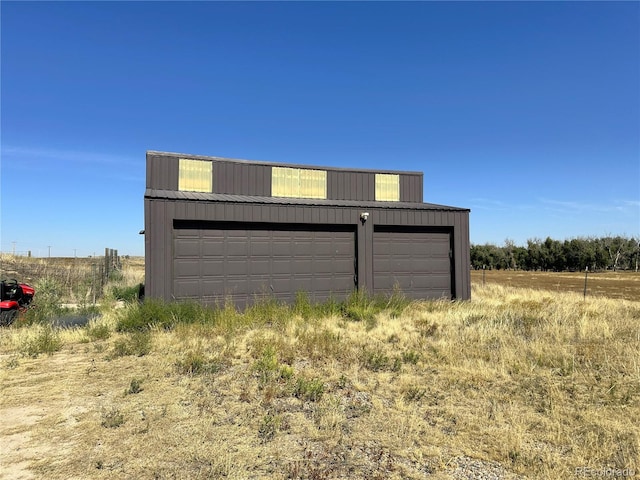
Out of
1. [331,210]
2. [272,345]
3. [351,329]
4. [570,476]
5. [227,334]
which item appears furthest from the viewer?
[331,210]

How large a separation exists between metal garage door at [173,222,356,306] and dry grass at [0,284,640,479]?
2.62 meters

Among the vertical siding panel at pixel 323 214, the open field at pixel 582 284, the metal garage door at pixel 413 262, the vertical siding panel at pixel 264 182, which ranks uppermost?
the vertical siding panel at pixel 264 182

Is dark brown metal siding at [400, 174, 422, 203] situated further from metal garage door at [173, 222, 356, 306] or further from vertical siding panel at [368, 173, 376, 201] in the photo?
metal garage door at [173, 222, 356, 306]

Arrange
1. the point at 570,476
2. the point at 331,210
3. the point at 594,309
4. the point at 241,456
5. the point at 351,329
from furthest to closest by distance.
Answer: the point at 331,210, the point at 594,309, the point at 351,329, the point at 241,456, the point at 570,476

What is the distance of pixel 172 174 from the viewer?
12719 mm

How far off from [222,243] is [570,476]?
961 centimetres

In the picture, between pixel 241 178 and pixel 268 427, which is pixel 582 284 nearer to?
pixel 241 178

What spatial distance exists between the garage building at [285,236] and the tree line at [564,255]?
136 feet

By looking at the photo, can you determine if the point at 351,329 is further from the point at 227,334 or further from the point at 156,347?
the point at 156,347

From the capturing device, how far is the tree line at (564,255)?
51.8 meters

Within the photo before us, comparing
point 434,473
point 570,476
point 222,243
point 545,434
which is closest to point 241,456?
point 434,473

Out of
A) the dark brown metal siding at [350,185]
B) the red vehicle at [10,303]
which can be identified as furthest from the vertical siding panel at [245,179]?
the red vehicle at [10,303]

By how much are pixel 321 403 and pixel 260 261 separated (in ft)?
23.7

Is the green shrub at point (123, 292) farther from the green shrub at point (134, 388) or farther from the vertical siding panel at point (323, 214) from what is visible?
the green shrub at point (134, 388)
